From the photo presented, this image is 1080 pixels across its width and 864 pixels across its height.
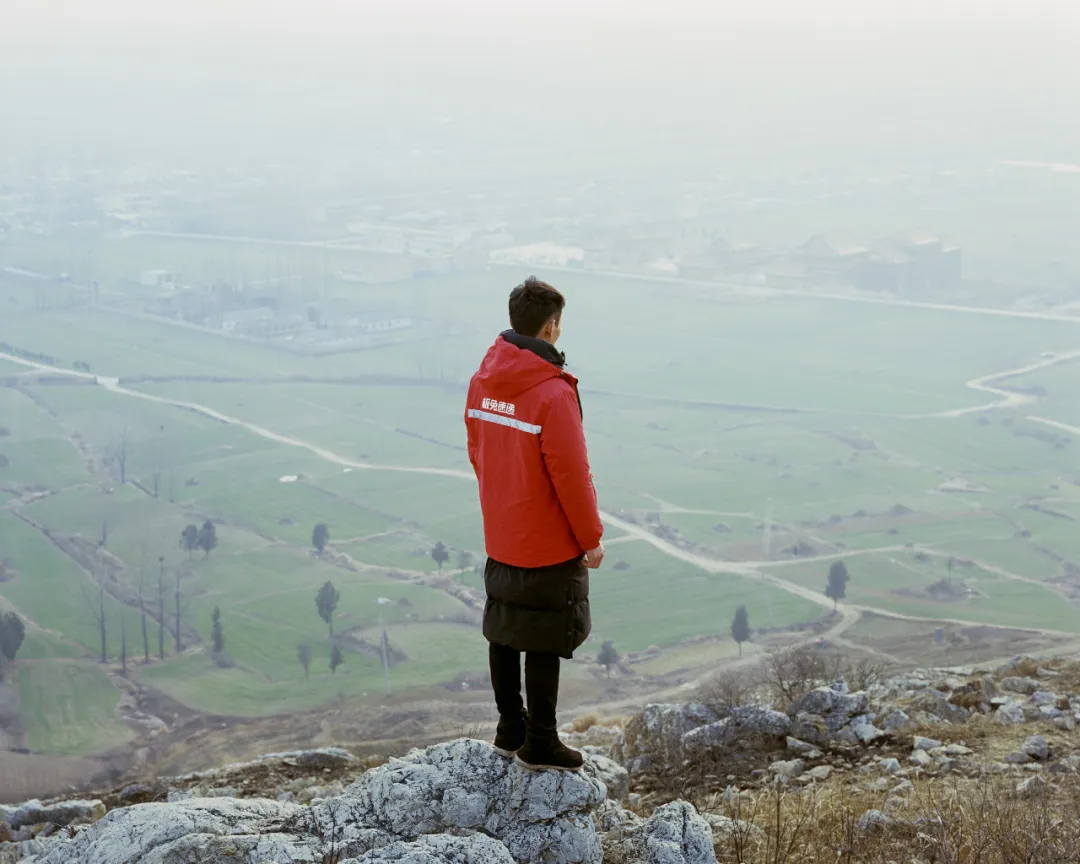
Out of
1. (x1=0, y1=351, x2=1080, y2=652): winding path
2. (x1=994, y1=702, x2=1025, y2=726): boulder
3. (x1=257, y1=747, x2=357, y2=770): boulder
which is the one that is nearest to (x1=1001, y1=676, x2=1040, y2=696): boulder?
(x1=994, y1=702, x2=1025, y2=726): boulder

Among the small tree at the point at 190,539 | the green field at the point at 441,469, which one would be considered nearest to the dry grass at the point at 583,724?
the green field at the point at 441,469

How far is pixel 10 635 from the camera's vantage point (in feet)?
111

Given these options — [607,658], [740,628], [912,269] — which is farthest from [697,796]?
[912,269]

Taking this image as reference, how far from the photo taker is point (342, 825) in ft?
12.0

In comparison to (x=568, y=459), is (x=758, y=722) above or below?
below

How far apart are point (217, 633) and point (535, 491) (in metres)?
35.8

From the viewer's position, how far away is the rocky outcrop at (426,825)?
11.3 ft

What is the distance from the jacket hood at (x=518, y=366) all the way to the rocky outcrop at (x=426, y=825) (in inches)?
55.7

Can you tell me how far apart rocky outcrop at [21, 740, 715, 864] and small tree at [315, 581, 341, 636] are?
33.8 metres

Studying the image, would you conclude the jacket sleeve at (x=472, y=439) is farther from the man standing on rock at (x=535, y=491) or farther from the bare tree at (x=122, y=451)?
the bare tree at (x=122, y=451)

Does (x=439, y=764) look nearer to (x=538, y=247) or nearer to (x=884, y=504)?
(x=884, y=504)

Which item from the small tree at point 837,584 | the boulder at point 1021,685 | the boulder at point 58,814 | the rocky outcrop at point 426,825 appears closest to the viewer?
the rocky outcrop at point 426,825

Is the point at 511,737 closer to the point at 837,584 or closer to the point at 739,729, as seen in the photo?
the point at 739,729

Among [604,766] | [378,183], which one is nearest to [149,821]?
[604,766]
